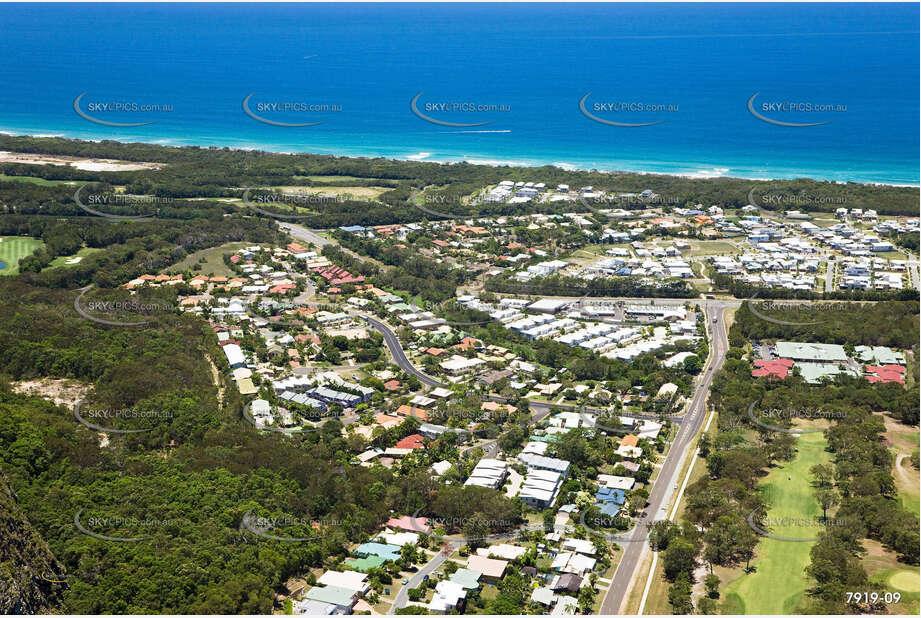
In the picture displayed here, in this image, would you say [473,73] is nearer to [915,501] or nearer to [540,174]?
[540,174]

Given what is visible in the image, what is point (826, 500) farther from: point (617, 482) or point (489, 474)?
point (489, 474)

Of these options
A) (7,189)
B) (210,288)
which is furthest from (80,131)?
(210,288)

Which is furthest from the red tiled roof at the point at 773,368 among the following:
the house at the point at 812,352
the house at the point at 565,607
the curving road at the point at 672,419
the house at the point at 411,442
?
the house at the point at 565,607

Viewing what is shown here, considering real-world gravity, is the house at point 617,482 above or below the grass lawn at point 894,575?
above

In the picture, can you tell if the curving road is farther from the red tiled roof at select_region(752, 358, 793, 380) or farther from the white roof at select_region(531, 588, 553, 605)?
the red tiled roof at select_region(752, 358, 793, 380)

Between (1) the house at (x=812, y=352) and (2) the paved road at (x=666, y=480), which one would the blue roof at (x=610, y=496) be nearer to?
(2) the paved road at (x=666, y=480)
